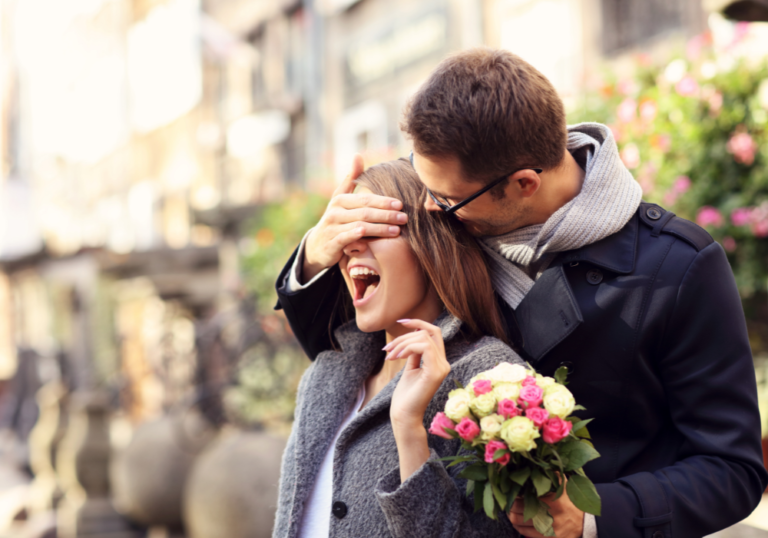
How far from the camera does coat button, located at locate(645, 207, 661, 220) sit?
177 centimetres

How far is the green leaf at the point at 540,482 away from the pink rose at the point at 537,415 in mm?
97

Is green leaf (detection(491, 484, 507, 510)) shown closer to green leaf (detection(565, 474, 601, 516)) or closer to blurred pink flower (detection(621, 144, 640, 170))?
green leaf (detection(565, 474, 601, 516))

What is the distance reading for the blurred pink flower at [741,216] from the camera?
4367mm

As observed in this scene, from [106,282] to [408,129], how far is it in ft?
42.0

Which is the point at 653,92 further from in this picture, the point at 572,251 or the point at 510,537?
the point at 510,537

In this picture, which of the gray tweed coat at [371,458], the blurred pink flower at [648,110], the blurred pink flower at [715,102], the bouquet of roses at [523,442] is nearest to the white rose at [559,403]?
the bouquet of roses at [523,442]

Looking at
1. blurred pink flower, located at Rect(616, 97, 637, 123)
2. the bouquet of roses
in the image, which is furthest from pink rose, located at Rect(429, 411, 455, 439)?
blurred pink flower, located at Rect(616, 97, 637, 123)

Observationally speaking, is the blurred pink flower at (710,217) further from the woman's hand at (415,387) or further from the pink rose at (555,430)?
the pink rose at (555,430)

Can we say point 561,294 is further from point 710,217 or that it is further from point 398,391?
point 710,217

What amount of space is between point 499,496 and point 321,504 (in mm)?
731

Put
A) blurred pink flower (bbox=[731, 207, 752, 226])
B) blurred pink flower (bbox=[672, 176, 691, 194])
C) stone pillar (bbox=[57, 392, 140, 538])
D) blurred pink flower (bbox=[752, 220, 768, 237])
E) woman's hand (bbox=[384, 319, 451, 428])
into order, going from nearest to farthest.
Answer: woman's hand (bbox=[384, 319, 451, 428]) < blurred pink flower (bbox=[752, 220, 768, 237]) < blurred pink flower (bbox=[731, 207, 752, 226]) < blurred pink flower (bbox=[672, 176, 691, 194]) < stone pillar (bbox=[57, 392, 140, 538])

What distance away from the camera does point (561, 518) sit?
4.91ft

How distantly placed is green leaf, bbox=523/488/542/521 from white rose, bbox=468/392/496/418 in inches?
6.7

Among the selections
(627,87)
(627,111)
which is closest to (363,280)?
(627,111)
